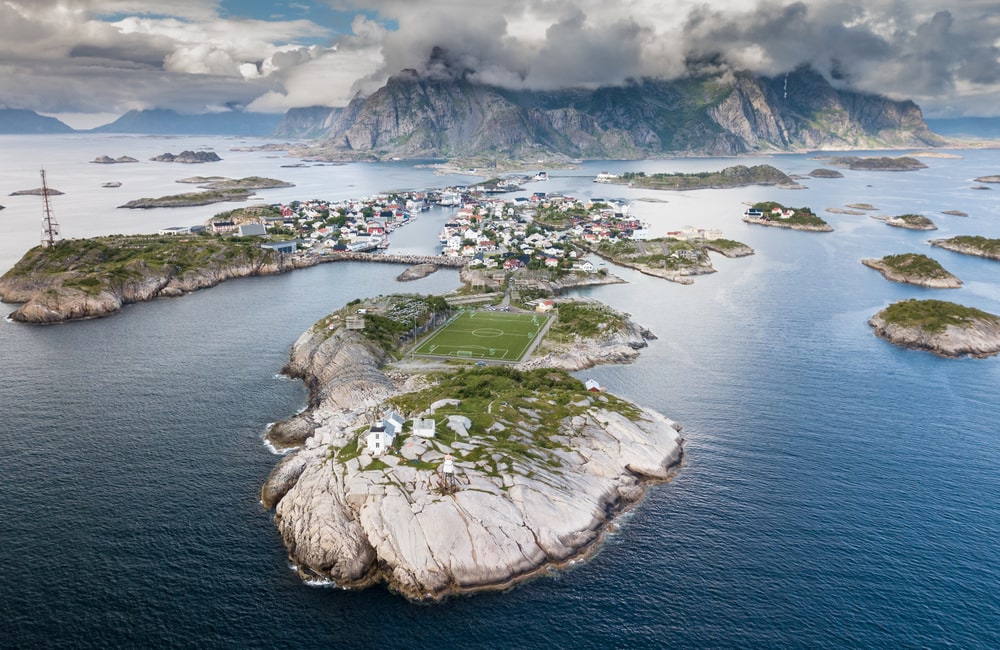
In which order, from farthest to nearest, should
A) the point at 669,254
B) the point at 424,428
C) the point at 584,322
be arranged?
the point at 669,254 < the point at 584,322 < the point at 424,428

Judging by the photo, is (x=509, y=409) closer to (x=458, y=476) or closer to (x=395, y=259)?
(x=458, y=476)

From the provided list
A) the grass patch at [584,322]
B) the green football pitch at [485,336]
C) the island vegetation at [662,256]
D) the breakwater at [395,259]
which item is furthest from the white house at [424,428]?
the breakwater at [395,259]

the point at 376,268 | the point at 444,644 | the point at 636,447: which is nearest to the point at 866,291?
the point at 636,447

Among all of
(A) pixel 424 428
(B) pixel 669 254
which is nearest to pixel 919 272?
(B) pixel 669 254

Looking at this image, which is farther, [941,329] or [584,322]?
[584,322]

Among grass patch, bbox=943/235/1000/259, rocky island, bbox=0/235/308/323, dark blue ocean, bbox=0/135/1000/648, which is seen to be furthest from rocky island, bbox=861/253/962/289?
rocky island, bbox=0/235/308/323

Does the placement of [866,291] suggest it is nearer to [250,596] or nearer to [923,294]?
[923,294]

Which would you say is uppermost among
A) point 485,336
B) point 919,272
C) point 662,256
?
point 662,256
